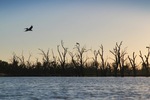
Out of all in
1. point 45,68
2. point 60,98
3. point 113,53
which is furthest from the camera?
point 45,68

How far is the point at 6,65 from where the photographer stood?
111750mm

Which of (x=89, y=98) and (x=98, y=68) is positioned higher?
(x=98, y=68)

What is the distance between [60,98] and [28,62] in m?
83.7

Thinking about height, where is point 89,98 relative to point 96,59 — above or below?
below

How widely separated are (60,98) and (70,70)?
79.8 meters

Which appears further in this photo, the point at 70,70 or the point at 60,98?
the point at 70,70

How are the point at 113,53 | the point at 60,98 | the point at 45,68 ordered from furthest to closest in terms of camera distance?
the point at 45,68 < the point at 113,53 < the point at 60,98

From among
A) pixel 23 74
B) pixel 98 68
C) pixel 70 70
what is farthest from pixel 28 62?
pixel 98 68

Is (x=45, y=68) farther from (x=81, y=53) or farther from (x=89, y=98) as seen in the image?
(x=89, y=98)

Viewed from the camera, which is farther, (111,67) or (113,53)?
(111,67)

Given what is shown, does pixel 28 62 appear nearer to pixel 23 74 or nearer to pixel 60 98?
pixel 23 74

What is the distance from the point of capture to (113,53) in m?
101

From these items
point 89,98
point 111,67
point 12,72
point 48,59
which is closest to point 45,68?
point 48,59

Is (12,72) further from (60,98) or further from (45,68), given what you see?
(60,98)
